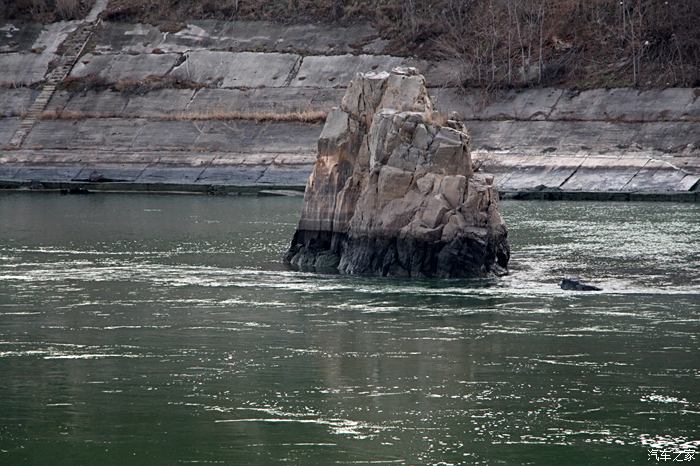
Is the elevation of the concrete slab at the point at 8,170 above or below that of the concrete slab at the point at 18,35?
below

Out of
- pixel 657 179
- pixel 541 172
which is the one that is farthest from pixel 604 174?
pixel 541 172

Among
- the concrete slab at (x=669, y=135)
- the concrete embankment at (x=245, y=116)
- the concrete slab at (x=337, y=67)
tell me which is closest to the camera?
the concrete slab at (x=669, y=135)

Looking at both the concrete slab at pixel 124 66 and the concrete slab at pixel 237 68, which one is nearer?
the concrete slab at pixel 237 68

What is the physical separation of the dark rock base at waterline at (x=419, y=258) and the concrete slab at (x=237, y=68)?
4452 cm

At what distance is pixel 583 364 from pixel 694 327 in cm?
402

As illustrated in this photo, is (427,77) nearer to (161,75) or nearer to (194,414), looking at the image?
(161,75)

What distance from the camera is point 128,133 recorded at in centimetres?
7644

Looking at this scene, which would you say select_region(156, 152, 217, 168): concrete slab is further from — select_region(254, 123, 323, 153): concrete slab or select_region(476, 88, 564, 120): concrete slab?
select_region(476, 88, 564, 120): concrete slab

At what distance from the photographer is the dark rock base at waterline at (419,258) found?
33.6 metres

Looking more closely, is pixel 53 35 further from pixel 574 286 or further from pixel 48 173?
pixel 574 286

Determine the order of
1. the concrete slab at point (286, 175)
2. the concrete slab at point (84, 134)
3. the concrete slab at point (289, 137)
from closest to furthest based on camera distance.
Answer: the concrete slab at point (286, 175) → the concrete slab at point (289, 137) → the concrete slab at point (84, 134)

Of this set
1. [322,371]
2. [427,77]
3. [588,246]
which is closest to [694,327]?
[322,371]

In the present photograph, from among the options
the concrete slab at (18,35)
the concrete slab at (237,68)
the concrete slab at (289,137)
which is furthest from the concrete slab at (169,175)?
the concrete slab at (18,35)

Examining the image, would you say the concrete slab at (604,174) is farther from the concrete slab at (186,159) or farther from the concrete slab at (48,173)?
the concrete slab at (48,173)
